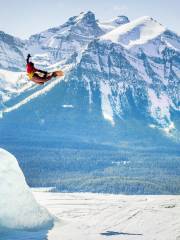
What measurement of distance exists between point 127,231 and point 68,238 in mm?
36756

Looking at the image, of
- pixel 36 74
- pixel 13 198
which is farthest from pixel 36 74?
pixel 13 198

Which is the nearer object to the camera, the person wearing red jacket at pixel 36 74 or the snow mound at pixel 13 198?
the person wearing red jacket at pixel 36 74

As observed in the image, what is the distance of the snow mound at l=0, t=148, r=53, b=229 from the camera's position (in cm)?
15488

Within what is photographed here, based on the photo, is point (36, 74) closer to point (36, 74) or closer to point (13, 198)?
point (36, 74)

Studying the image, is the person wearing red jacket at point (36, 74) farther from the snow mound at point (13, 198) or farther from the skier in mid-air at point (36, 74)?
the snow mound at point (13, 198)

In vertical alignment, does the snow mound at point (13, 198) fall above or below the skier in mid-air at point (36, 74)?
below

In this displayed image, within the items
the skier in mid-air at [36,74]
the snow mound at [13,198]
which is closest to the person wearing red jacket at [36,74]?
the skier in mid-air at [36,74]

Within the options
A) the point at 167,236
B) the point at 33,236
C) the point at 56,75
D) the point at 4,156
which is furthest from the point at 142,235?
the point at 56,75

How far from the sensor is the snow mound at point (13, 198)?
508 ft

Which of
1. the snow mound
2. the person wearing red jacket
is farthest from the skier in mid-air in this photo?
the snow mound

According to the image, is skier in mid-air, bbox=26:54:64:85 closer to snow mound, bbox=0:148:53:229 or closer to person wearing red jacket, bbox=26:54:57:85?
person wearing red jacket, bbox=26:54:57:85

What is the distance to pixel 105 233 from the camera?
613 ft

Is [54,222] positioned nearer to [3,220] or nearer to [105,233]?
[105,233]

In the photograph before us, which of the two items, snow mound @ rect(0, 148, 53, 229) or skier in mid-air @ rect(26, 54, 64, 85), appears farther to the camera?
snow mound @ rect(0, 148, 53, 229)
